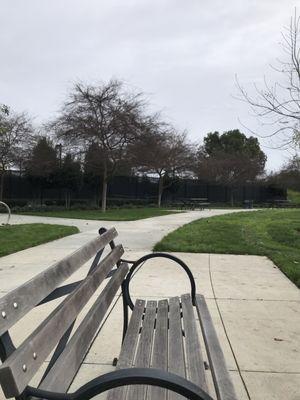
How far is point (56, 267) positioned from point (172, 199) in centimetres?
4186

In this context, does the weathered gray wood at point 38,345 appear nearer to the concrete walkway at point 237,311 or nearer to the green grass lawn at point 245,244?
the concrete walkway at point 237,311

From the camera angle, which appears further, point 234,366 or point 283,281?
point 283,281

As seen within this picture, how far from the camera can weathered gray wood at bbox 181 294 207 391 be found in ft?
8.95

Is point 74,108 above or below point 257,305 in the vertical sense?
above

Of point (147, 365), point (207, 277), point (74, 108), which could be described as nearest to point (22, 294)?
point (147, 365)

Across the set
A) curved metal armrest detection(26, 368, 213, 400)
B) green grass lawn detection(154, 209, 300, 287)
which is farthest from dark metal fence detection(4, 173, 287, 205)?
curved metal armrest detection(26, 368, 213, 400)

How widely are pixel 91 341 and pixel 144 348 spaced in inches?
12.8

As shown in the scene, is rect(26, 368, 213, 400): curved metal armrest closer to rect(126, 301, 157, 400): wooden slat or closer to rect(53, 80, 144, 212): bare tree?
rect(126, 301, 157, 400): wooden slat

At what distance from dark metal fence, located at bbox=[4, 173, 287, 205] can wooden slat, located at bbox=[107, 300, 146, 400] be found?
95.8 feet

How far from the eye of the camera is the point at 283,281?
771 cm

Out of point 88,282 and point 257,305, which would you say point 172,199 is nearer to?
point 257,305

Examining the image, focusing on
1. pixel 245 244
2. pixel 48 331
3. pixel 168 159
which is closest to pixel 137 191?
pixel 168 159

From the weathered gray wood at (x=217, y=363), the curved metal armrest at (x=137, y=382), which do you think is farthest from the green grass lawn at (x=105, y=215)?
the curved metal armrest at (x=137, y=382)

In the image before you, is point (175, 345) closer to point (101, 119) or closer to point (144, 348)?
point (144, 348)
